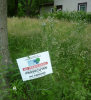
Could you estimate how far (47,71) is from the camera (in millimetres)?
1829

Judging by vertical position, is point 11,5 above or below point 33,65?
above

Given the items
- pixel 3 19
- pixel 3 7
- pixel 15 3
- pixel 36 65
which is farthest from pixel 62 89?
pixel 15 3

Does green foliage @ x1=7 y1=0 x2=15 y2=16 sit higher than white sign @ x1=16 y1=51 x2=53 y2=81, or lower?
higher

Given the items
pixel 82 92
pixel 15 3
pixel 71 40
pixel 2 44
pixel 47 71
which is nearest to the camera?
pixel 82 92

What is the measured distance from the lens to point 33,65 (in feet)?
5.74

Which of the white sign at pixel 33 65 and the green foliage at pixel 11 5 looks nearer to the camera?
the white sign at pixel 33 65

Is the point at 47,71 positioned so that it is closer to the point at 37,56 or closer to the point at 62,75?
the point at 37,56

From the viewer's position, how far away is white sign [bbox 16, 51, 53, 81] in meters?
1.73

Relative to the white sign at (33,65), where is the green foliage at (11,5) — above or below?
above

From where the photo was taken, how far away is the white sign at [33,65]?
1728mm

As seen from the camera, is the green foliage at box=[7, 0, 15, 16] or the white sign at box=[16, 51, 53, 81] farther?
the green foliage at box=[7, 0, 15, 16]

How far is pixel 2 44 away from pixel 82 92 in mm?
1577

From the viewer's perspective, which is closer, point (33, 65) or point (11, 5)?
point (33, 65)

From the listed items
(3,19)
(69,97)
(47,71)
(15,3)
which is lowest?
(69,97)
